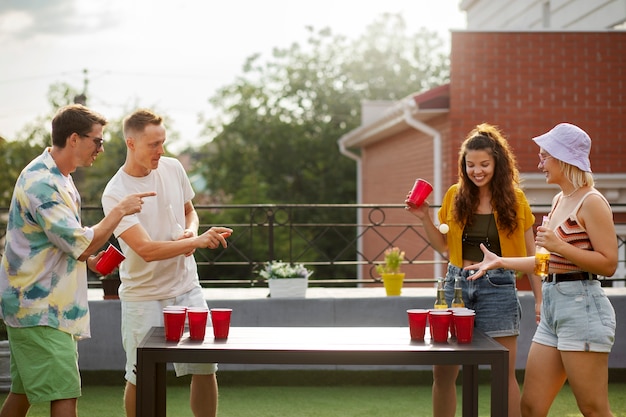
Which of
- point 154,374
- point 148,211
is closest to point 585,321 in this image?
point 154,374

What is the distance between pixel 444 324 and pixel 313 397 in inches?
127

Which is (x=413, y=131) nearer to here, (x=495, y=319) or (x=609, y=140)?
(x=609, y=140)

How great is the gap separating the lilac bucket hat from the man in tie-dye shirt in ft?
6.27

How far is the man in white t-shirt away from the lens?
4.46m

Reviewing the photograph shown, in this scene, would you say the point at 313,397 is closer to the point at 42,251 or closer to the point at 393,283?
the point at 393,283

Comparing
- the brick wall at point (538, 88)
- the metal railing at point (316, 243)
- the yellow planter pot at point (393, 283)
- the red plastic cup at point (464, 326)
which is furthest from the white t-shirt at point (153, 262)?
the metal railing at point (316, 243)

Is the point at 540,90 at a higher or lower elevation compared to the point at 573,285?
higher

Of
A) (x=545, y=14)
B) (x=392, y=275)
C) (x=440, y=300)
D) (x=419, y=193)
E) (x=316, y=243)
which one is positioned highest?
(x=545, y=14)

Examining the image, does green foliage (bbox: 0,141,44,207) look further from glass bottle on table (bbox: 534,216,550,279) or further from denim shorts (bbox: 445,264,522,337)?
glass bottle on table (bbox: 534,216,550,279)

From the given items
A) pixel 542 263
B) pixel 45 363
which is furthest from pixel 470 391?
pixel 45 363

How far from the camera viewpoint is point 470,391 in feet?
13.8

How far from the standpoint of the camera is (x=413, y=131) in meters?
13.4

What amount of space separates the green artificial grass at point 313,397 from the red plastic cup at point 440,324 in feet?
8.45

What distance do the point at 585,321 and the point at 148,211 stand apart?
2.24 meters
